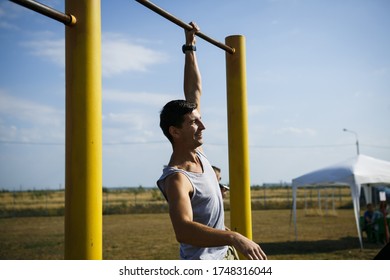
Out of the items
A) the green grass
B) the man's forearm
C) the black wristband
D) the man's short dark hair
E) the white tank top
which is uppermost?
the black wristband

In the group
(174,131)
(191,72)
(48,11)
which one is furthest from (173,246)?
(48,11)

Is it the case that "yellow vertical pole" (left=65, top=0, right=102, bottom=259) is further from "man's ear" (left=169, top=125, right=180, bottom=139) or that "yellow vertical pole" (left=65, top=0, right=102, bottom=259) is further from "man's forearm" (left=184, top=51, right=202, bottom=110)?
"man's forearm" (left=184, top=51, right=202, bottom=110)

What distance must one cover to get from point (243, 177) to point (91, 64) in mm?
1544

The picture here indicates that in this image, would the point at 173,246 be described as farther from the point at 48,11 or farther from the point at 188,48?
the point at 48,11

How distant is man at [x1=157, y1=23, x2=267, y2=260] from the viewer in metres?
1.48

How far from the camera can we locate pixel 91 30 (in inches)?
65.9

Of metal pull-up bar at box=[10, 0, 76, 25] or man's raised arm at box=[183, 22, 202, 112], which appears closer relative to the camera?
metal pull-up bar at box=[10, 0, 76, 25]

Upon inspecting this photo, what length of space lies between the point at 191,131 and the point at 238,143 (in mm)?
1058

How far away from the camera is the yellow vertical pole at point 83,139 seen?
1.59 meters

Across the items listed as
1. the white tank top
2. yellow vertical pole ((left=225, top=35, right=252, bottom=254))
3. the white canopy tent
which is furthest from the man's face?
the white canopy tent

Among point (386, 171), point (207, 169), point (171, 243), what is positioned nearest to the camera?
point (207, 169)
